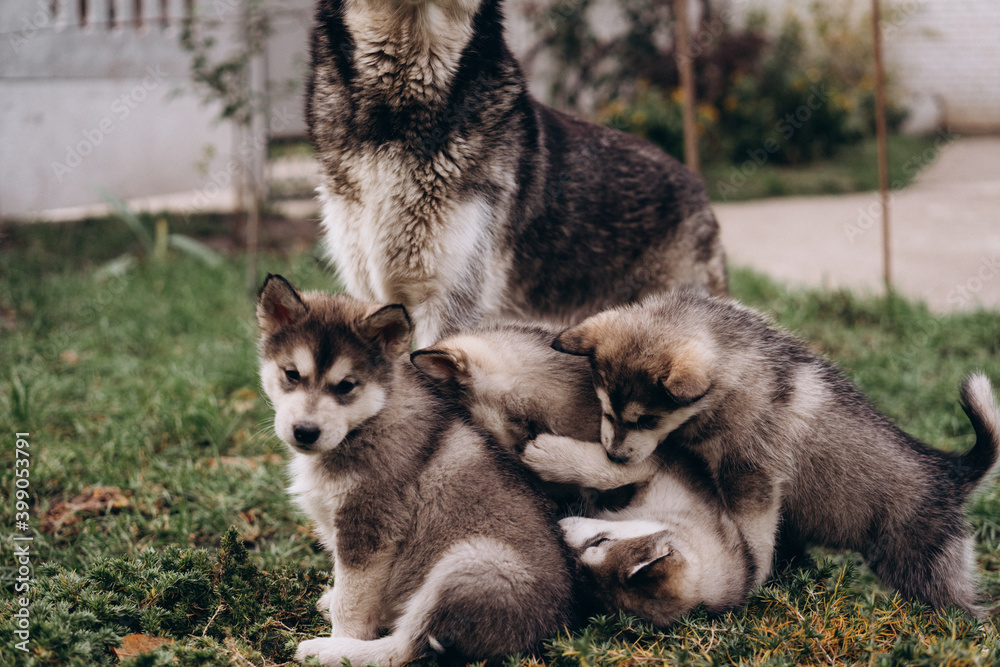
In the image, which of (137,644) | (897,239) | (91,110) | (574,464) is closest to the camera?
(137,644)

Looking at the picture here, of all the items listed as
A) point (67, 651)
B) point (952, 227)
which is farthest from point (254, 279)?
point (952, 227)

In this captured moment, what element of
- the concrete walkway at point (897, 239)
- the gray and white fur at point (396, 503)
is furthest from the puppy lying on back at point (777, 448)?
the concrete walkway at point (897, 239)

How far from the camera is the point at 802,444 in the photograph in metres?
3.49

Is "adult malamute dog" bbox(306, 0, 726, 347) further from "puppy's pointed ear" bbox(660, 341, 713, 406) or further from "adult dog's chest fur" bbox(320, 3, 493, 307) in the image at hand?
"puppy's pointed ear" bbox(660, 341, 713, 406)

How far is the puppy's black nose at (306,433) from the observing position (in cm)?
296

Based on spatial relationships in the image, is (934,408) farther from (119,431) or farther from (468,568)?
(119,431)

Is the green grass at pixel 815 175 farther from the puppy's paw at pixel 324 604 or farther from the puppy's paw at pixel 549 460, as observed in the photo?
the puppy's paw at pixel 324 604

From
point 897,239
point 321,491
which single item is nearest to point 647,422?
point 321,491

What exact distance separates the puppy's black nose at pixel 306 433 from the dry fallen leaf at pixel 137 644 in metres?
0.91

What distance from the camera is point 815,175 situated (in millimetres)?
14250

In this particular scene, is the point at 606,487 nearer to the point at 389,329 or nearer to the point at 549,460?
the point at 549,460

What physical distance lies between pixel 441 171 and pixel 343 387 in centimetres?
123

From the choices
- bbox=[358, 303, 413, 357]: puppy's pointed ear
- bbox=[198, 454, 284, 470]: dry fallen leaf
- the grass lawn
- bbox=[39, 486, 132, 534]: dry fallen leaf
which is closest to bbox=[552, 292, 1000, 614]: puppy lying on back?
the grass lawn

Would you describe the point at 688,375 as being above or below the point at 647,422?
above
